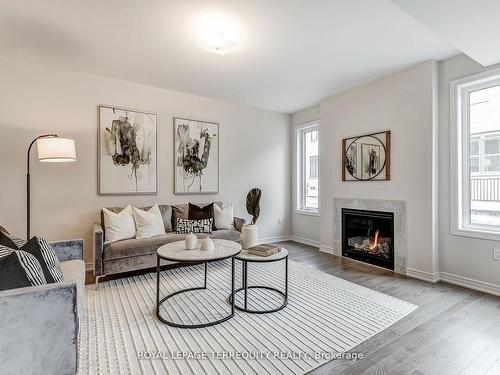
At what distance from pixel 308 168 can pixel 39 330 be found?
4.73m

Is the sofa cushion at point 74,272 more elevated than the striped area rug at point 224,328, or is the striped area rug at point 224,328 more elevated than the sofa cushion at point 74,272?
the sofa cushion at point 74,272

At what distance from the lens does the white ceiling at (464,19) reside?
1877 mm

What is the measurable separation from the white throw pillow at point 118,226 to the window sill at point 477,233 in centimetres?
388

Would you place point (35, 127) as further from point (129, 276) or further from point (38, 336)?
point (38, 336)

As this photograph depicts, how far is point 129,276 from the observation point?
337 centimetres

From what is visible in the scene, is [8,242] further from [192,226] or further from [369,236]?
[369,236]

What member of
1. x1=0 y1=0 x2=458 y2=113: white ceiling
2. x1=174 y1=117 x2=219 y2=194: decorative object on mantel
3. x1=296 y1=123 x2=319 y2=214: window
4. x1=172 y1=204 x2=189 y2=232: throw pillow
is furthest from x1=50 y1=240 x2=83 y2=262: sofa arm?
x1=296 y1=123 x2=319 y2=214: window

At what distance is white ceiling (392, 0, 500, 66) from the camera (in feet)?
6.16

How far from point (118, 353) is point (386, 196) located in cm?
348

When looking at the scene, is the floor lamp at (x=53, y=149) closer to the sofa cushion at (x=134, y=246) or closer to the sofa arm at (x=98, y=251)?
the sofa arm at (x=98, y=251)

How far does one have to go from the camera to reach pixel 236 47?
9.48 ft

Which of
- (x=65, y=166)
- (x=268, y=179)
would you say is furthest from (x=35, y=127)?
(x=268, y=179)

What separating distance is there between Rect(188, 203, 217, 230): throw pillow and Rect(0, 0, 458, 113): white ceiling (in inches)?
71.9

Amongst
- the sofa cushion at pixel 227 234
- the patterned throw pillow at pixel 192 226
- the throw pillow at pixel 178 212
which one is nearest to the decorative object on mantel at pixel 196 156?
the throw pillow at pixel 178 212
